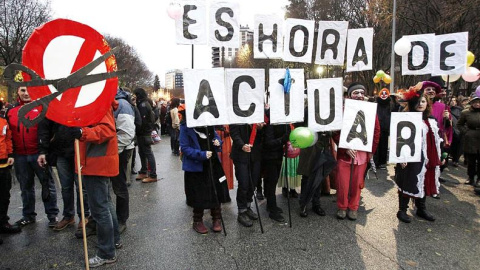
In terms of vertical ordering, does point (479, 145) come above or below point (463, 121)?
below

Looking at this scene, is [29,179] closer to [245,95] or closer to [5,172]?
[5,172]

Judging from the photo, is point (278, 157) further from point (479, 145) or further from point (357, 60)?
point (479, 145)

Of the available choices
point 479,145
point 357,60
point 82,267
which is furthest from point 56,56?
point 479,145

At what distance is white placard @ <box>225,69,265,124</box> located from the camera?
3871 mm

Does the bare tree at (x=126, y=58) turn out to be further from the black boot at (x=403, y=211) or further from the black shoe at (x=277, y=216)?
the black boot at (x=403, y=211)

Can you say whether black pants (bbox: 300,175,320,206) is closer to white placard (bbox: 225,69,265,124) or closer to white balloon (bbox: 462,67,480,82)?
white placard (bbox: 225,69,265,124)

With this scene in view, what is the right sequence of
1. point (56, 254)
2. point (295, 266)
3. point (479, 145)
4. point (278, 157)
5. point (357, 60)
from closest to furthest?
point (295, 266), point (56, 254), point (278, 157), point (357, 60), point (479, 145)

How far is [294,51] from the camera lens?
4578 mm

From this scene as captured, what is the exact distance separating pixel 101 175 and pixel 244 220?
2085 millimetres

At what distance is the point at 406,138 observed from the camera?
172 inches

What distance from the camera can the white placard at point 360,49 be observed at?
15.6ft

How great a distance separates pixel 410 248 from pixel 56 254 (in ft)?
13.9

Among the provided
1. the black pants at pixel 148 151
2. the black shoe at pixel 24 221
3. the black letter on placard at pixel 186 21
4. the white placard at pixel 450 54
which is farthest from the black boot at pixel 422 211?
the black shoe at pixel 24 221

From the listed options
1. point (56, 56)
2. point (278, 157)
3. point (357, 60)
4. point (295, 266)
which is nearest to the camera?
point (56, 56)
